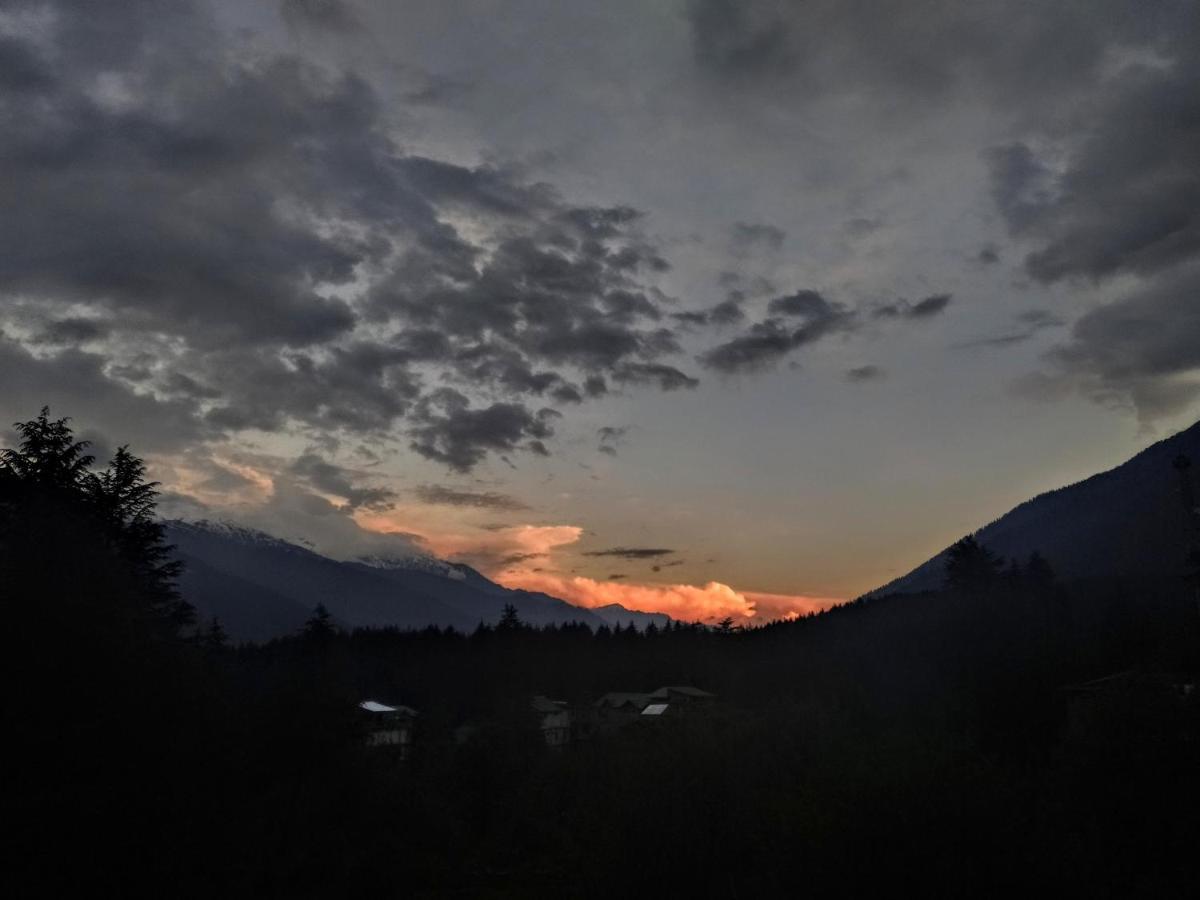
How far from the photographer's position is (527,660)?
122 m

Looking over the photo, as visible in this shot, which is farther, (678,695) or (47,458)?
(678,695)

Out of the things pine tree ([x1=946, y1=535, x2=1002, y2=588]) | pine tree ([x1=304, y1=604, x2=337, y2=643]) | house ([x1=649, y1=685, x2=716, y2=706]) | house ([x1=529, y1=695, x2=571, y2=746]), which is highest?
pine tree ([x1=946, y1=535, x2=1002, y2=588])

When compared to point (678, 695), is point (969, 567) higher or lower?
higher

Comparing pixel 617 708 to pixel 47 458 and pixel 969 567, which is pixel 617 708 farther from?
pixel 47 458

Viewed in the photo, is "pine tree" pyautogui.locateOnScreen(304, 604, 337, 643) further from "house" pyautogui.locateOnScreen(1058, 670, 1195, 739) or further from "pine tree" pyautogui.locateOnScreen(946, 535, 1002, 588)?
"house" pyautogui.locateOnScreen(1058, 670, 1195, 739)

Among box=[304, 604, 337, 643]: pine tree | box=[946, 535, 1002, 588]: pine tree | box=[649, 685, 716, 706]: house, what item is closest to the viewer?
box=[649, 685, 716, 706]: house

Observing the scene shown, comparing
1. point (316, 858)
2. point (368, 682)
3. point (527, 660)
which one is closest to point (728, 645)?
point (527, 660)

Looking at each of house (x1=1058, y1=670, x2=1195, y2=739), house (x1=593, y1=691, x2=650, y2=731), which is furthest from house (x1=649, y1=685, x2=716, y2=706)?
house (x1=1058, y1=670, x2=1195, y2=739)

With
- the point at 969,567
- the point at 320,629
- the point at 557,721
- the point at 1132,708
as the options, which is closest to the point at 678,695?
the point at 557,721

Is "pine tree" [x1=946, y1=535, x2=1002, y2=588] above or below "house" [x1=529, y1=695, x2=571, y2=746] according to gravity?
above

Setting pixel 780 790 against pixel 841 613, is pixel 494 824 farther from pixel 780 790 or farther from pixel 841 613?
pixel 841 613

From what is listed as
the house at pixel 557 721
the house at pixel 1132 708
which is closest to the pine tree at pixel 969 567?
the house at pixel 557 721

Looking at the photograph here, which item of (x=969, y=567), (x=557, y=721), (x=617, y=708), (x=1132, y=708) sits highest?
(x=969, y=567)

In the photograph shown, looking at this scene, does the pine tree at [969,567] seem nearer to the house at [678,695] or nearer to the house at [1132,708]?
the house at [678,695]
